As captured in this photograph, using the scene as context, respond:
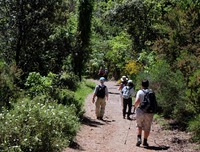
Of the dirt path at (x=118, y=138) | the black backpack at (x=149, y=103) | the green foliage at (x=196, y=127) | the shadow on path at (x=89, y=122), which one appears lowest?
the dirt path at (x=118, y=138)

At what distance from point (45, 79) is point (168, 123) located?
17.9 ft

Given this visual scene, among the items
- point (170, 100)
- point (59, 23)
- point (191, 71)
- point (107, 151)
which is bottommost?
point (107, 151)

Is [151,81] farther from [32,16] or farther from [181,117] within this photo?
[32,16]

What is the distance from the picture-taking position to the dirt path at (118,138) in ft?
36.4

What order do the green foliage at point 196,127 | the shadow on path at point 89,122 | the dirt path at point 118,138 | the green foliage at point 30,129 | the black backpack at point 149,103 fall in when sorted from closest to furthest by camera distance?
the green foliage at point 30,129
the black backpack at point 149,103
the dirt path at point 118,138
the green foliage at point 196,127
the shadow on path at point 89,122

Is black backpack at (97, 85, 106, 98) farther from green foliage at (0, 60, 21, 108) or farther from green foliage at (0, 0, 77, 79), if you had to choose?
green foliage at (0, 60, 21, 108)

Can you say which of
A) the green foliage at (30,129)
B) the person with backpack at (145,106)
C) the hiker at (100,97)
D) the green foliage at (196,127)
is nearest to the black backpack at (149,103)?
the person with backpack at (145,106)

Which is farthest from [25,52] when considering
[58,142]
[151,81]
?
[58,142]

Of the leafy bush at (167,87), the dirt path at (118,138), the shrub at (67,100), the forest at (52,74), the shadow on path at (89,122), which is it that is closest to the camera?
the forest at (52,74)

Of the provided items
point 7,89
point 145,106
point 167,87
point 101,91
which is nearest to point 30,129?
point 7,89

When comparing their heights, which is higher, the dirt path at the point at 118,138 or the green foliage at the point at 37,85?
the green foliage at the point at 37,85

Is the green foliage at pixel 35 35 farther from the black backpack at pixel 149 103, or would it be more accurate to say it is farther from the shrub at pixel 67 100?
the black backpack at pixel 149 103

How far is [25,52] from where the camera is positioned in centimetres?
1642

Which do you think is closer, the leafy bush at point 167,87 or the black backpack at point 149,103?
the black backpack at point 149,103
